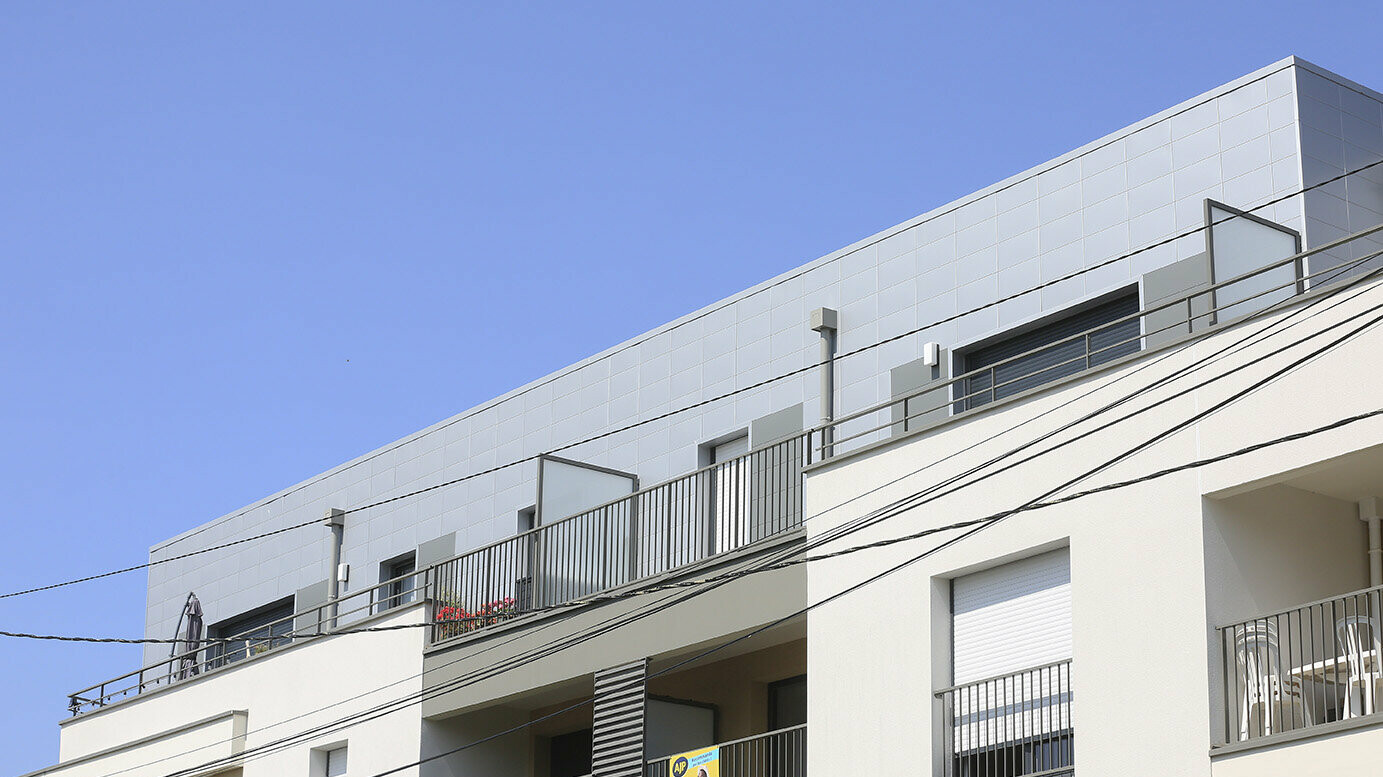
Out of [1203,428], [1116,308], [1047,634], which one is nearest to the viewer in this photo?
[1203,428]

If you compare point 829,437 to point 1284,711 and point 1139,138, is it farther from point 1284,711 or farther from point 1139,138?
point 1284,711

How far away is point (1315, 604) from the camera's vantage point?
1414 centimetres

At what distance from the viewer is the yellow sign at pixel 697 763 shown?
19047 mm

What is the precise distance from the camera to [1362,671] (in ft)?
45.6

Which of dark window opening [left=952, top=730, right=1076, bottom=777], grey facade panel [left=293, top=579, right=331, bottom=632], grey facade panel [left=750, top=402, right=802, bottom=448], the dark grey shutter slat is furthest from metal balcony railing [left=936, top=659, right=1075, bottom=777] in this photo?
grey facade panel [left=293, top=579, right=331, bottom=632]

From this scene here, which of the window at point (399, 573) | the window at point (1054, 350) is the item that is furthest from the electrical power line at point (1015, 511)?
the window at point (399, 573)

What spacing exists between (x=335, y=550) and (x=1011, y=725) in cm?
1671

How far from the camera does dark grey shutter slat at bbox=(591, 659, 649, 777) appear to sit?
20031 millimetres

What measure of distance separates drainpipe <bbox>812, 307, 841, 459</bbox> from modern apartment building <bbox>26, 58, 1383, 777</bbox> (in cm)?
6

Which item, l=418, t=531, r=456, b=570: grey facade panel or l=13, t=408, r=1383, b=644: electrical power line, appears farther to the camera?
l=418, t=531, r=456, b=570: grey facade panel

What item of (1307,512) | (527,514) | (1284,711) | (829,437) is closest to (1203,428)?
(1307,512)

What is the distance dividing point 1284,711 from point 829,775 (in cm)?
445

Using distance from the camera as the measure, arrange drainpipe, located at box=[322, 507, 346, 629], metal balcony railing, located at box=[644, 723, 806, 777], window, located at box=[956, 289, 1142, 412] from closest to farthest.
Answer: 1. metal balcony railing, located at box=[644, 723, 806, 777]
2. window, located at box=[956, 289, 1142, 412]
3. drainpipe, located at box=[322, 507, 346, 629]

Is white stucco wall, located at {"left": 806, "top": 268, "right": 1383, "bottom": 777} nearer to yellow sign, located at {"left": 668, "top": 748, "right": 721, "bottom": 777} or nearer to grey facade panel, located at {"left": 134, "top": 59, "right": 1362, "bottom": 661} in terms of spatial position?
yellow sign, located at {"left": 668, "top": 748, "right": 721, "bottom": 777}
